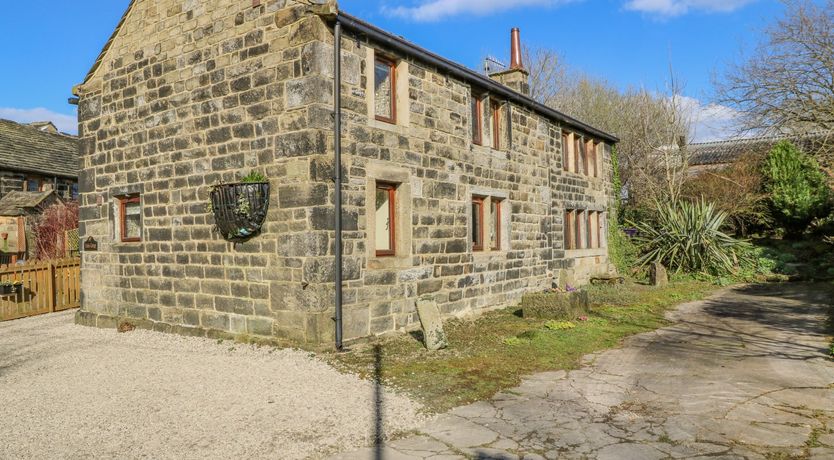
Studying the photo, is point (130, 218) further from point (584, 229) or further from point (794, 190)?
point (794, 190)

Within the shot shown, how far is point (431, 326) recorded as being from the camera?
26.4ft

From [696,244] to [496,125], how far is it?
9.34 m

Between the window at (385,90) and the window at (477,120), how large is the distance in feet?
9.08

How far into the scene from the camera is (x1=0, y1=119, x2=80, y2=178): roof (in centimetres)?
2245

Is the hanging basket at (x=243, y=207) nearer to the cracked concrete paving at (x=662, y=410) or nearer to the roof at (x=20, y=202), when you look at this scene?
the cracked concrete paving at (x=662, y=410)

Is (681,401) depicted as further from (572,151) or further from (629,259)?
(629,259)

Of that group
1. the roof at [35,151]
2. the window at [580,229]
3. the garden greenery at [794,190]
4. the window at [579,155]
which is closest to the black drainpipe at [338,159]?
the window at [579,155]

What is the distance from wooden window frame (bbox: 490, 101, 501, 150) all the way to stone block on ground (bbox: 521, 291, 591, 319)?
12.1 feet

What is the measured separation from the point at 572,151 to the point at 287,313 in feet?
37.1

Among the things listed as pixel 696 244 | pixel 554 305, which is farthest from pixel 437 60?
pixel 696 244

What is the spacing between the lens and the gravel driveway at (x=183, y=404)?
184 inches

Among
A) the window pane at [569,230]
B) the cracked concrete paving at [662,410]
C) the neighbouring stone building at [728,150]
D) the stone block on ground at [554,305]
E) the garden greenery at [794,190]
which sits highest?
the neighbouring stone building at [728,150]

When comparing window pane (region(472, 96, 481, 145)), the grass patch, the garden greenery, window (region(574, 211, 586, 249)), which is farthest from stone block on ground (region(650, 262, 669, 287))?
window pane (region(472, 96, 481, 145))

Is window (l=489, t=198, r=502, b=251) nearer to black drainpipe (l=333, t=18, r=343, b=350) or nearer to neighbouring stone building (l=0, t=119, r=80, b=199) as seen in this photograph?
black drainpipe (l=333, t=18, r=343, b=350)
